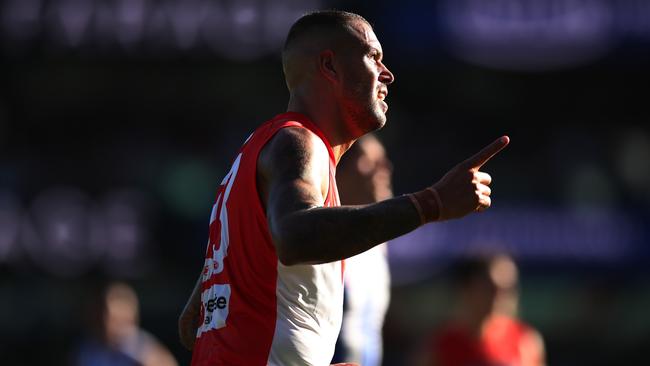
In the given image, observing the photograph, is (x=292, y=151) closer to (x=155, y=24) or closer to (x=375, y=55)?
(x=375, y=55)

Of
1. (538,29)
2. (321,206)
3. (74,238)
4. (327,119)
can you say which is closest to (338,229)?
(321,206)

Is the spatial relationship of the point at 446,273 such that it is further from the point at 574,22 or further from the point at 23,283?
the point at 23,283

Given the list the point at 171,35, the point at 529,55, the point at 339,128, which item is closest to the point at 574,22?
the point at 529,55

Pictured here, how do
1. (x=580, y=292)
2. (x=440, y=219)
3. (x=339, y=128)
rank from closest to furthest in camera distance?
1. (x=440, y=219)
2. (x=339, y=128)
3. (x=580, y=292)

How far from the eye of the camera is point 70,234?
1419 cm

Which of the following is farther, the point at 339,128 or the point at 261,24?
the point at 261,24

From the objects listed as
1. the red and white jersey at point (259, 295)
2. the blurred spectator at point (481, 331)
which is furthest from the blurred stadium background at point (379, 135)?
the red and white jersey at point (259, 295)

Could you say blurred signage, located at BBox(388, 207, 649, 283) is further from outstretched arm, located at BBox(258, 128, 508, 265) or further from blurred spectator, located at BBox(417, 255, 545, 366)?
outstretched arm, located at BBox(258, 128, 508, 265)

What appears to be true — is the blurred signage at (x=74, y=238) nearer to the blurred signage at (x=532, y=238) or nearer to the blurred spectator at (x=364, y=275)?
the blurred signage at (x=532, y=238)

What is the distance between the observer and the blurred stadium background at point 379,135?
14055 millimetres

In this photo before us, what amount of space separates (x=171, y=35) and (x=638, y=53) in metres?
5.18

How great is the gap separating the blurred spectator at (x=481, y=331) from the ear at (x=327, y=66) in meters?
3.87

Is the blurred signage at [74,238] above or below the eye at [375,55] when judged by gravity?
below

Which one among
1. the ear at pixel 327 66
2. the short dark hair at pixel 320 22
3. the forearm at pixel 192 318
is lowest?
the forearm at pixel 192 318
